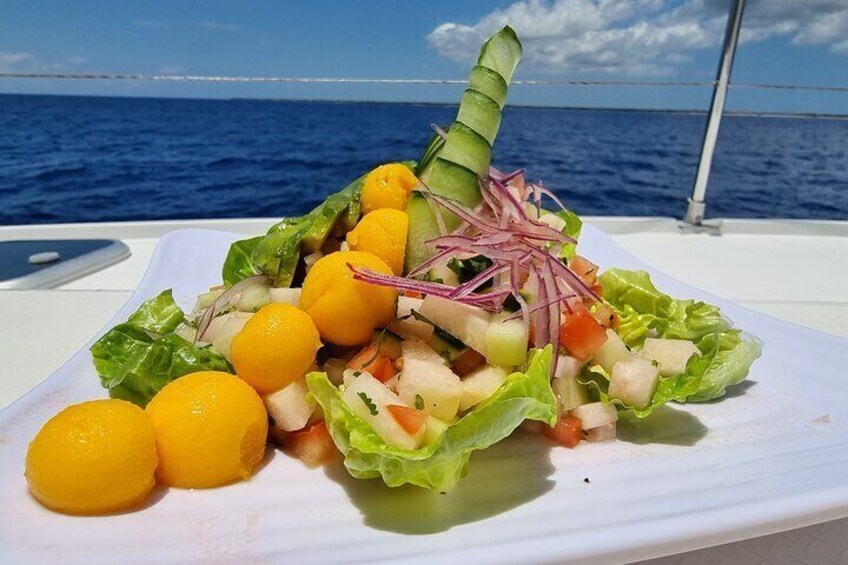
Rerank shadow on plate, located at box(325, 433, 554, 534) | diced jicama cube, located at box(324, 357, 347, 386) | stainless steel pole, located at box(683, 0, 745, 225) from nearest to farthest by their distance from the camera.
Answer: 1. shadow on plate, located at box(325, 433, 554, 534)
2. diced jicama cube, located at box(324, 357, 347, 386)
3. stainless steel pole, located at box(683, 0, 745, 225)

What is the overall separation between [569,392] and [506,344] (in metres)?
0.21

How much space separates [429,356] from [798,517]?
714 mm

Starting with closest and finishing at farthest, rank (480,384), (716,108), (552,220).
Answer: (480,384)
(552,220)
(716,108)

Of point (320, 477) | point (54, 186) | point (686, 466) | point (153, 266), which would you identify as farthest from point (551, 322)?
point (54, 186)

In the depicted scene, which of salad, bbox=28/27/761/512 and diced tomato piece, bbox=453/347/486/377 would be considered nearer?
salad, bbox=28/27/761/512

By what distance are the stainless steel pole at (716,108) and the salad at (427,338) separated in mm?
1920

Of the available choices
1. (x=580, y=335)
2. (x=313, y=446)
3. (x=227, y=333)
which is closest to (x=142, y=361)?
(x=227, y=333)

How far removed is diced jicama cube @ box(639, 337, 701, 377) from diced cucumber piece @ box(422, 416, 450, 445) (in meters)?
0.64

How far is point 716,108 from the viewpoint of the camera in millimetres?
3381

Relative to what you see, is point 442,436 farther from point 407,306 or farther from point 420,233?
point 420,233

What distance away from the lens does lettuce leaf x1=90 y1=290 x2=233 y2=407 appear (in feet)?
4.62

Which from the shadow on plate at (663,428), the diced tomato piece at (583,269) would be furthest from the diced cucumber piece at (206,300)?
the shadow on plate at (663,428)

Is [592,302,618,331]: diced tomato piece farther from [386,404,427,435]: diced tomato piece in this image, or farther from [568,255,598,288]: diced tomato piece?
[386,404,427,435]: diced tomato piece

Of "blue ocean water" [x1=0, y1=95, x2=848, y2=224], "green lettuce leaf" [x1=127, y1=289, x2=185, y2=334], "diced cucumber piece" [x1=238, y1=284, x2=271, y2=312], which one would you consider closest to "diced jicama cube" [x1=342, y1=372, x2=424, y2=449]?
"diced cucumber piece" [x1=238, y1=284, x2=271, y2=312]
